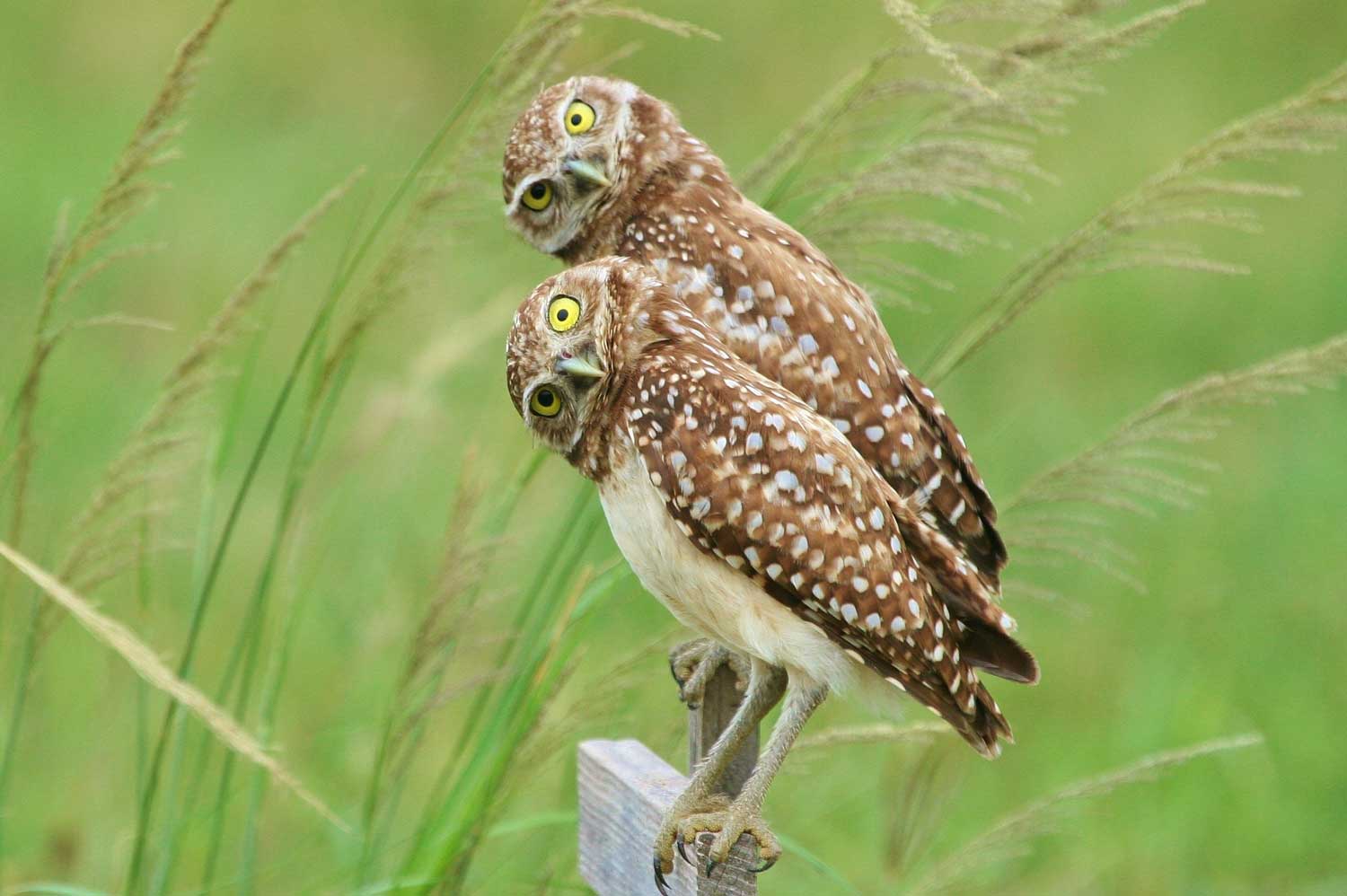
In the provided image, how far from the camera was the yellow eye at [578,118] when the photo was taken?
277cm

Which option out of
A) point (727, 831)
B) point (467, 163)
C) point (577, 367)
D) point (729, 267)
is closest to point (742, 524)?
point (577, 367)

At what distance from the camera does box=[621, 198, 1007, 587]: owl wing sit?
257cm

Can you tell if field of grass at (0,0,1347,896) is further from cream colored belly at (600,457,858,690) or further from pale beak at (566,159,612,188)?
cream colored belly at (600,457,858,690)

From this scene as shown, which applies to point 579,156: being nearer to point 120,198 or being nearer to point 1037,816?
point 120,198

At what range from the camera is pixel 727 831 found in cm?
217

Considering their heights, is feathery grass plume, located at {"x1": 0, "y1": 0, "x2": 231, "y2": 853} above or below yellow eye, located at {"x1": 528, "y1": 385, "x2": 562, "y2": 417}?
below

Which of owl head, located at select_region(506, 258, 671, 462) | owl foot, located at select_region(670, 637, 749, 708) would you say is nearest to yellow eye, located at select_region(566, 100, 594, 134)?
owl head, located at select_region(506, 258, 671, 462)

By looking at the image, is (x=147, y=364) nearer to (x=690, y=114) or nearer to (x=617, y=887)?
(x=690, y=114)

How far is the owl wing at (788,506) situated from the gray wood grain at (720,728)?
27 centimetres

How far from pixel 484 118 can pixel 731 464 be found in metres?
0.76

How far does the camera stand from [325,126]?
29.9 ft

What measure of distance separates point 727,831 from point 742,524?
40cm

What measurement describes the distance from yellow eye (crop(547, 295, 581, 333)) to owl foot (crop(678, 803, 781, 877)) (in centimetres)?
66

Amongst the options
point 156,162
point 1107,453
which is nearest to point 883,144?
point 1107,453
